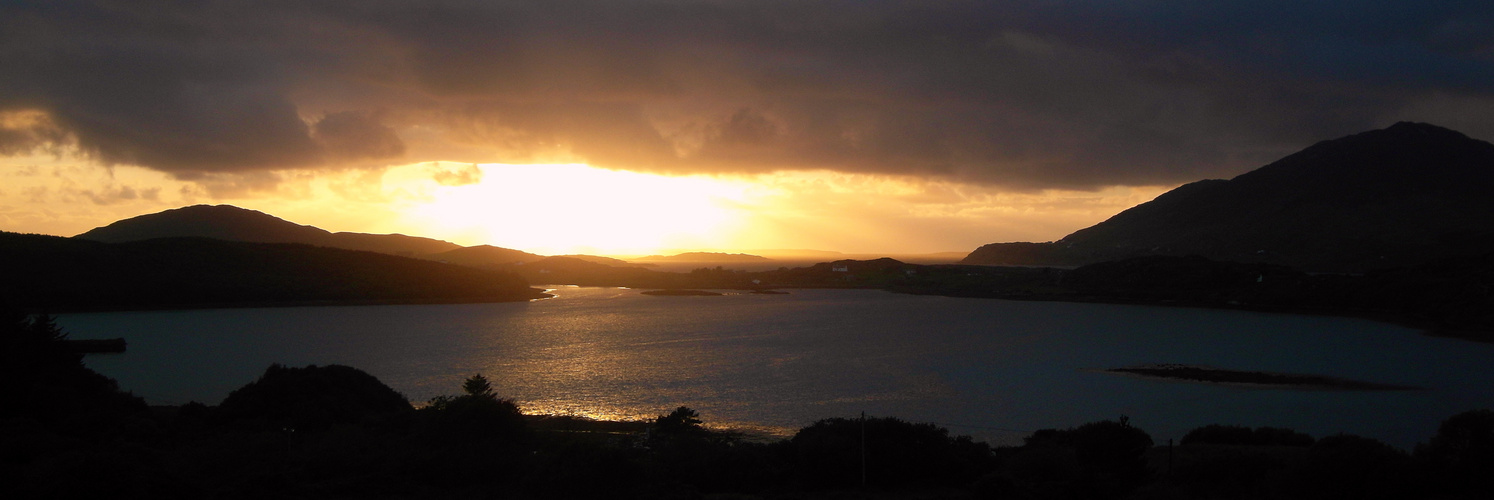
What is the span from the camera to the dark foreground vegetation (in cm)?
1212

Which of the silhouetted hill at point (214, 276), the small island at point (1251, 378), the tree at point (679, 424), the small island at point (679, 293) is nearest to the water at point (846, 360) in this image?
the small island at point (1251, 378)

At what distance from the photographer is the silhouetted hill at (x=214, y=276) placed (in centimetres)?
6944

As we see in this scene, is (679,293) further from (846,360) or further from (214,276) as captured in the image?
(846,360)

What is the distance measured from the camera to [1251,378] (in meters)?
34.6

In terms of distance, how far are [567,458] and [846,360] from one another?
89.3ft

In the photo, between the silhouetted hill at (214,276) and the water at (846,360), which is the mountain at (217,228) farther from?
the water at (846,360)

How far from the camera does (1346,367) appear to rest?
37.8 metres

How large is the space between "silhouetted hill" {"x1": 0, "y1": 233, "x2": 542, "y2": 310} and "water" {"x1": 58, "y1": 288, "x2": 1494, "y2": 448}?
5652 mm

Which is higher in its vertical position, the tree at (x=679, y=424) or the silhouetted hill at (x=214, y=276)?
the silhouetted hill at (x=214, y=276)

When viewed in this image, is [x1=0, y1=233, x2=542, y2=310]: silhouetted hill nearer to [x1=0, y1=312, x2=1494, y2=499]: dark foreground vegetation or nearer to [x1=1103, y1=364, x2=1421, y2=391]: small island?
[x1=0, y1=312, x2=1494, y2=499]: dark foreground vegetation

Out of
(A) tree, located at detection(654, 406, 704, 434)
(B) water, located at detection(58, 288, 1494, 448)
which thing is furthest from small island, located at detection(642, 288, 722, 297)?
(A) tree, located at detection(654, 406, 704, 434)

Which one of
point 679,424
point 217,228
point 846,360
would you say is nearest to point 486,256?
point 217,228

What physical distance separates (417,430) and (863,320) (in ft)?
162

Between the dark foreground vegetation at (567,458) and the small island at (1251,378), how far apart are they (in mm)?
15675
